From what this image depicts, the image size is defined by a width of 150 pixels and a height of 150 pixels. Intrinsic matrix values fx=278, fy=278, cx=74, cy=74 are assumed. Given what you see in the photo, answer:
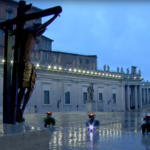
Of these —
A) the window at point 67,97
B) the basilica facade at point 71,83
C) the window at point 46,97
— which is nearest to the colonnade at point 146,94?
the basilica facade at point 71,83

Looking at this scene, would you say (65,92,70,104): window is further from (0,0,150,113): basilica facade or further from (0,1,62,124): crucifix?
(0,1,62,124): crucifix

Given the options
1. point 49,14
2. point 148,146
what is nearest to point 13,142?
point 49,14

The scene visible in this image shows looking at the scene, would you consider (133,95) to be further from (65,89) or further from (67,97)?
(65,89)

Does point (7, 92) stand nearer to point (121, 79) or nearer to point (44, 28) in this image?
point (44, 28)

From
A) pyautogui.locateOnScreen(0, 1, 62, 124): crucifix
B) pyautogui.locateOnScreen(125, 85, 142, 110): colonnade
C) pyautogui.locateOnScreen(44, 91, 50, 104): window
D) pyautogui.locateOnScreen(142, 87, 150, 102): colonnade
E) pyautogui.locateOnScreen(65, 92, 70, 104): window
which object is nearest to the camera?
pyautogui.locateOnScreen(0, 1, 62, 124): crucifix

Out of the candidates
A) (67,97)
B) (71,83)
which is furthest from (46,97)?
(71,83)

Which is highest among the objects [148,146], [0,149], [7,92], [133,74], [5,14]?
[5,14]

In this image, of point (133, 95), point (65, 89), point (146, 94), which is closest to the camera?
point (65, 89)

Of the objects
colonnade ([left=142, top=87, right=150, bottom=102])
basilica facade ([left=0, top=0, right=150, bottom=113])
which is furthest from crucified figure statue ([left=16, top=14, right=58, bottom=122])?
colonnade ([left=142, top=87, right=150, bottom=102])

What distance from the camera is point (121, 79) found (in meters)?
67.1

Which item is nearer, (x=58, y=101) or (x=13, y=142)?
(x=13, y=142)

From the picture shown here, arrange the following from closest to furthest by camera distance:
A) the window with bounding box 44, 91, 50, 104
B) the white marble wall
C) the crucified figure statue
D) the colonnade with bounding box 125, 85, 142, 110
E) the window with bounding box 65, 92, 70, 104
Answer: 1. the crucified figure statue
2. the white marble wall
3. the window with bounding box 44, 91, 50, 104
4. the window with bounding box 65, 92, 70, 104
5. the colonnade with bounding box 125, 85, 142, 110

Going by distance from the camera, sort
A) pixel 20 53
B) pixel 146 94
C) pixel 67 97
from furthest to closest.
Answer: pixel 146 94 → pixel 67 97 → pixel 20 53

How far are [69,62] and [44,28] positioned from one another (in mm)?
55762
